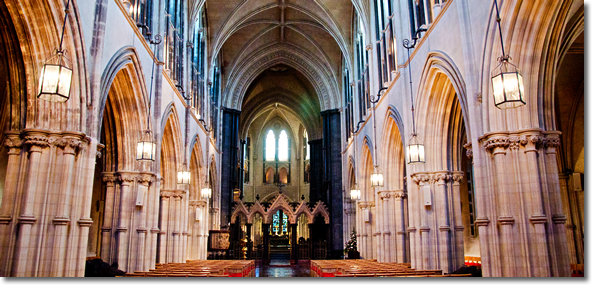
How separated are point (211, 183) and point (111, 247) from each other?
1573 centimetres

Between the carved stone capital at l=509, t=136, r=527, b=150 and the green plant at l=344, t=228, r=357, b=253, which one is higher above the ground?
the carved stone capital at l=509, t=136, r=527, b=150

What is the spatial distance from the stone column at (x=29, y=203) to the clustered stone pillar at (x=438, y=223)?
35.5 ft

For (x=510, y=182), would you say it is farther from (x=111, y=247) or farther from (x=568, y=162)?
(x=111, y=247)

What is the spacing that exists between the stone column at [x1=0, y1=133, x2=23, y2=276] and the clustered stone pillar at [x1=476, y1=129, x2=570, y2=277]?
31.9ft

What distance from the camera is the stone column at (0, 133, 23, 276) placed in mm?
8992

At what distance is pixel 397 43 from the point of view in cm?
1759

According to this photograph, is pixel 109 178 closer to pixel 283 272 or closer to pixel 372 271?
pixel 372 271

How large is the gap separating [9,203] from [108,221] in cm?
558

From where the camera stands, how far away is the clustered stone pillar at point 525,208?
8.97 metres

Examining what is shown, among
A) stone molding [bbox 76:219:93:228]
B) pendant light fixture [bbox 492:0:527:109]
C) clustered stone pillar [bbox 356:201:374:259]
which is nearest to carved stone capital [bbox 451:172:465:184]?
pendant light fixture [bbox 492:0:527:109]

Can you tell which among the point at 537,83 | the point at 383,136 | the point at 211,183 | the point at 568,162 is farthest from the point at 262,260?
the point at 537,83

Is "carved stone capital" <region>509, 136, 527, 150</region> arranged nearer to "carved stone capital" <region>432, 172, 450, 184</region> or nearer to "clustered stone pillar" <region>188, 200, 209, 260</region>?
"carved stone capital" <region>432, 172, 450, 184</region>

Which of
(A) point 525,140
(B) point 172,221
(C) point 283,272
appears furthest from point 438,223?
(B) point 172,221

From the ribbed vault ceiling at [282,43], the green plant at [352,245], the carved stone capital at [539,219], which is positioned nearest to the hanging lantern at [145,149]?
the carved stone capital at [539,219]
